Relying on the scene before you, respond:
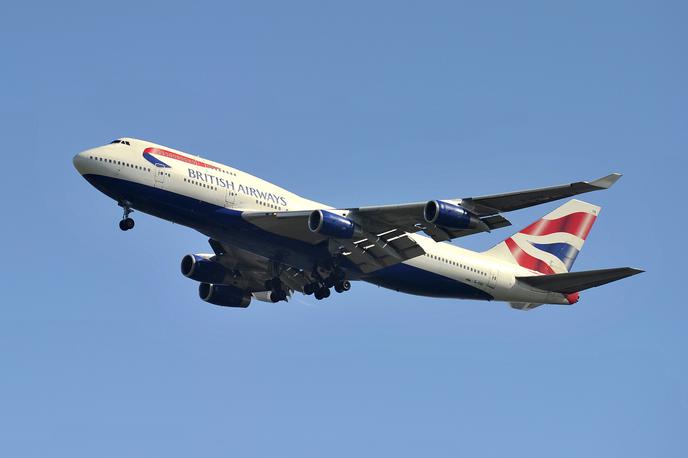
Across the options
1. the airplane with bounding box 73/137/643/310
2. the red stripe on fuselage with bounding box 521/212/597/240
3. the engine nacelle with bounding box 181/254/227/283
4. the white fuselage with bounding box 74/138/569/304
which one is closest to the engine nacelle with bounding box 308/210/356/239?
the airplane with bounding box 73/137/643/310

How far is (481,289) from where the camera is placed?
2147 inches

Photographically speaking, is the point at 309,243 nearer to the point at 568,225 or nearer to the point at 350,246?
the point at 350,246

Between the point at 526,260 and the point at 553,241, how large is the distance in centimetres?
276

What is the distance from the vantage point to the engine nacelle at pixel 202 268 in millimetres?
56125

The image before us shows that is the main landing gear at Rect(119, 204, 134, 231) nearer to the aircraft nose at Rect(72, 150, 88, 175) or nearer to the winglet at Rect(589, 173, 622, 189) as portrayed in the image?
the aircraft nose at Rect(72, 150, 88, 175)

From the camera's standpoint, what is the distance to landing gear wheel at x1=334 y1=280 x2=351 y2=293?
51375 millimetres

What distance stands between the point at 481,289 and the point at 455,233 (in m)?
7.96


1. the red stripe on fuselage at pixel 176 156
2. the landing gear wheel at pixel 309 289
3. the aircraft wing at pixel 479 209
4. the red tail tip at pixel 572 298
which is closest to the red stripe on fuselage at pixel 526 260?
the red tail tip at pixel 572 298

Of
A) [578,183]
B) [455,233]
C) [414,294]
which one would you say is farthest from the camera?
[414,294]

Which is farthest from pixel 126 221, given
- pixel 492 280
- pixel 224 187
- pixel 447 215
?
Answer: pixel 492 280

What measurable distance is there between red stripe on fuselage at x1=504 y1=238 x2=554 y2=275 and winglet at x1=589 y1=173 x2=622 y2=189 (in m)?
16.2

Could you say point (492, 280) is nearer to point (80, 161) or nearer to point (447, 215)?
point (447, 215)

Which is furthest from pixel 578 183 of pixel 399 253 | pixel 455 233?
pixel 399 253

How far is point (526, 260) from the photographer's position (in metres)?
57.9
